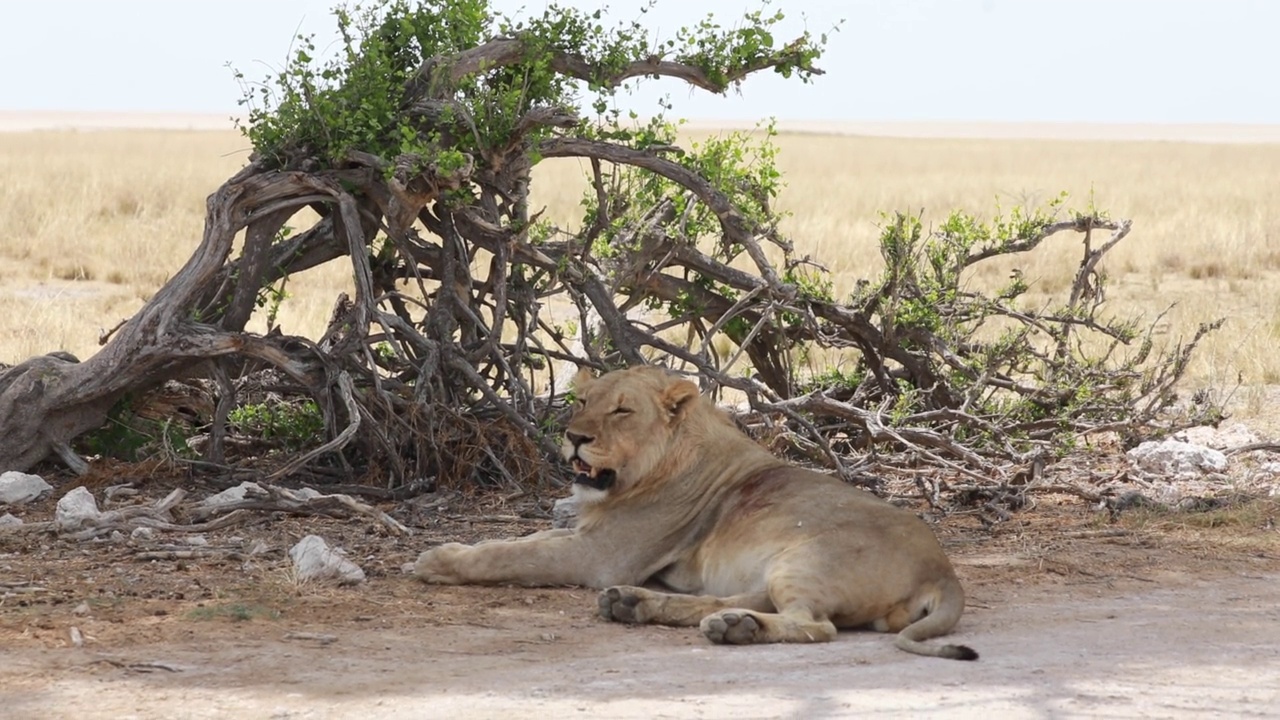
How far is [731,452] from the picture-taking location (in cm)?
664

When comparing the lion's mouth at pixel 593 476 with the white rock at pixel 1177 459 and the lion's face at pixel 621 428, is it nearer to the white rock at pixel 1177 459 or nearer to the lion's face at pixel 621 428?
the lion's face at pixel 621 428

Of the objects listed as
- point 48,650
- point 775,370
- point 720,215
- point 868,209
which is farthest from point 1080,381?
point 868,209

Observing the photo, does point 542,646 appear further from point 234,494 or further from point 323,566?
point 234,494

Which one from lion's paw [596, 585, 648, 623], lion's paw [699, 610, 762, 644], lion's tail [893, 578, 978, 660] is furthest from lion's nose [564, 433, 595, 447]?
lion's tail [893, 578, 978, 660]

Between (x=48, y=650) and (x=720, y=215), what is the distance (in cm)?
411

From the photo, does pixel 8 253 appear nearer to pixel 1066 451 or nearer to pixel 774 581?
pixel 1066 451

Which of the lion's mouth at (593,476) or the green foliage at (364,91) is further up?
the green foliage at (364,91)

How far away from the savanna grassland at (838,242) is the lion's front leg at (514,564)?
14.1 feet

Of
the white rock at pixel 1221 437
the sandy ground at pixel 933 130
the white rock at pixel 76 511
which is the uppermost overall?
the white rock at pixel 76 511

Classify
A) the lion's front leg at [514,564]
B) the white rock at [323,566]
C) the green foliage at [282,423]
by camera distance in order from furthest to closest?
the green foliage at [282,423] → the lion's front leg at [514,564] → the white rock at [323,566]

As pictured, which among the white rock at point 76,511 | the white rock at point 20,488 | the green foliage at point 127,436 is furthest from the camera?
the green foliage at point 127,436

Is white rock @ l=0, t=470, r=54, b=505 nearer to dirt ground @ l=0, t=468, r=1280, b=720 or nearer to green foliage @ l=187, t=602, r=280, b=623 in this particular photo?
dirt ground @ l=0, t=468, r=1280, b=720

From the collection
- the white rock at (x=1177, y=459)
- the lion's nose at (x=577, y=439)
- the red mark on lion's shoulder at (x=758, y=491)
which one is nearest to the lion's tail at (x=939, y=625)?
the red mark on lion's shoulder at (x=758, y=491)

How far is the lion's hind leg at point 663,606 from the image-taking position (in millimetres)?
5688
